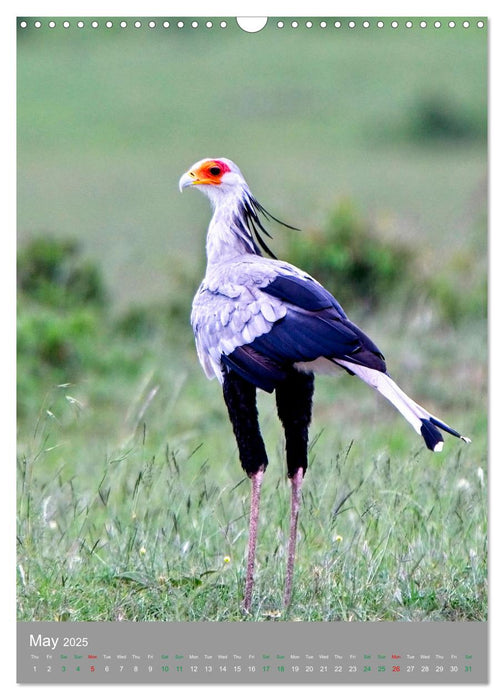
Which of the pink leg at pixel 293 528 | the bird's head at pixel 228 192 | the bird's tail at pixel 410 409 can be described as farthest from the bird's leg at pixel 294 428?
the bird's head at pixel 228 192

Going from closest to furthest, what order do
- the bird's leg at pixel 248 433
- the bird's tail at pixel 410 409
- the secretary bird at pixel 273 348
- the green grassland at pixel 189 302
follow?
the bird's tail at pixel 410 409 → the secretary bird at pixel 273 348 → the bird's leg at pixel 248 433 → the green grassland at pixel 189 302

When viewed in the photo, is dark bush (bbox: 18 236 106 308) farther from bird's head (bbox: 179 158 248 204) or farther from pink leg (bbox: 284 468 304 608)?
pink leg (bbox: 284 468 304 608)

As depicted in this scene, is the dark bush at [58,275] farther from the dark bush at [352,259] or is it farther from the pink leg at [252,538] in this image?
the pink leg at [252,538]

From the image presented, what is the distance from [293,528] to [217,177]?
4.32ft

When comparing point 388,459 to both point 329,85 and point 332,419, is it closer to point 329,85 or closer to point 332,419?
point 332,419

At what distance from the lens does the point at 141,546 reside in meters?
4.16

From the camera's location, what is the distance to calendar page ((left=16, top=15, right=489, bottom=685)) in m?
3.68

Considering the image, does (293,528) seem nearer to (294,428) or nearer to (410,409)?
(294,428)

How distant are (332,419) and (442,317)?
98cm

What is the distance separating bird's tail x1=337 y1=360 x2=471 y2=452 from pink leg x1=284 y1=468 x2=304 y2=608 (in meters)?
0.60

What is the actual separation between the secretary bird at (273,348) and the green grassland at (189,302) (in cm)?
25

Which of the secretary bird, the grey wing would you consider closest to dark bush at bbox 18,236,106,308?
the secretary bird

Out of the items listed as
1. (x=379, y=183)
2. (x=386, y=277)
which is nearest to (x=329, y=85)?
(x=386, y=277)

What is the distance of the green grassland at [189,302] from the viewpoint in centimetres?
405
